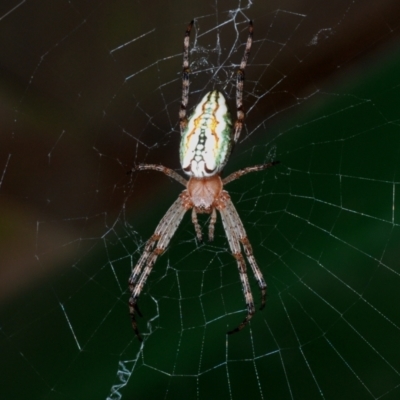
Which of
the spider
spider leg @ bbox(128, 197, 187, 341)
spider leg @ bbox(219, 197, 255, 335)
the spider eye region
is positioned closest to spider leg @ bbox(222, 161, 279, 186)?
the spider

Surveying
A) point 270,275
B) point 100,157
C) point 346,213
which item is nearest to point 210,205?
point 270,275

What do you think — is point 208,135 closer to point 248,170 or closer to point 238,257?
point 248,170

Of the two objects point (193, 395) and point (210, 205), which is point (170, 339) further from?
point (210, 205)

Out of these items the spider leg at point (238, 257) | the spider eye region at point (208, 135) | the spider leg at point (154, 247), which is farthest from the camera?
the spider leg at point (154, 247)

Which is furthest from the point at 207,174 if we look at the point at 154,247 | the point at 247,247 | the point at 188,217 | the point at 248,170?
the point at 188,217

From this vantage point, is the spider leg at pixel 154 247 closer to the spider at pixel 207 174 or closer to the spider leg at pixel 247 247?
the spider at pixel 207 174

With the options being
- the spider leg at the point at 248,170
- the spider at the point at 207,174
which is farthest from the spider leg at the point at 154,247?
the spider leg at the point at 248,170
